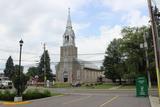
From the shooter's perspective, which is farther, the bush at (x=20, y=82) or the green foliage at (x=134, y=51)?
the green foliage at (x=134, y=51)

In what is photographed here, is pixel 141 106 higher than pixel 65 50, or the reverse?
pixel 65 50

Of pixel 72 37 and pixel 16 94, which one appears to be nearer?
pixel 16 94

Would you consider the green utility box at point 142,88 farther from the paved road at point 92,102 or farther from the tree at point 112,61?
the tree at point 112,61

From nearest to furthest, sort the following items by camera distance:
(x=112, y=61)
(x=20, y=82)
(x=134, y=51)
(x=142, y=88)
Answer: (x=20, y=82), (x=142, y=88), (x=134, y=51), (x=112, y=61)

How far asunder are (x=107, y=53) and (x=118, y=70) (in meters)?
10.2

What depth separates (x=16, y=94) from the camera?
23.5 metres

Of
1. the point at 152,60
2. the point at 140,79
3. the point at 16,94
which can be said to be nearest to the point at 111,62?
the point at 152,60

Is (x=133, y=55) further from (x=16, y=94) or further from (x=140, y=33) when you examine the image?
(x=16, y=94)

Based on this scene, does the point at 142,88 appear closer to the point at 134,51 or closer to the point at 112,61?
the point at 134,51

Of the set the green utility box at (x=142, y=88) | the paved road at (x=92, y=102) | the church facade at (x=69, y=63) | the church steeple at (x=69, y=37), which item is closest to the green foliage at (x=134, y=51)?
the green utility box at (x=142, y=88)

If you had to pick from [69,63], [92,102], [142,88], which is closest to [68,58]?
[69,63]

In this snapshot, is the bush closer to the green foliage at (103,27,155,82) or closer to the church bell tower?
the green foliage at (103,27,155,82)

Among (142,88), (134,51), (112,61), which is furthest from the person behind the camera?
(112,61)

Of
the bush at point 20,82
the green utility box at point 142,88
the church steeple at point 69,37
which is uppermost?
the church steeple at point 69,37
